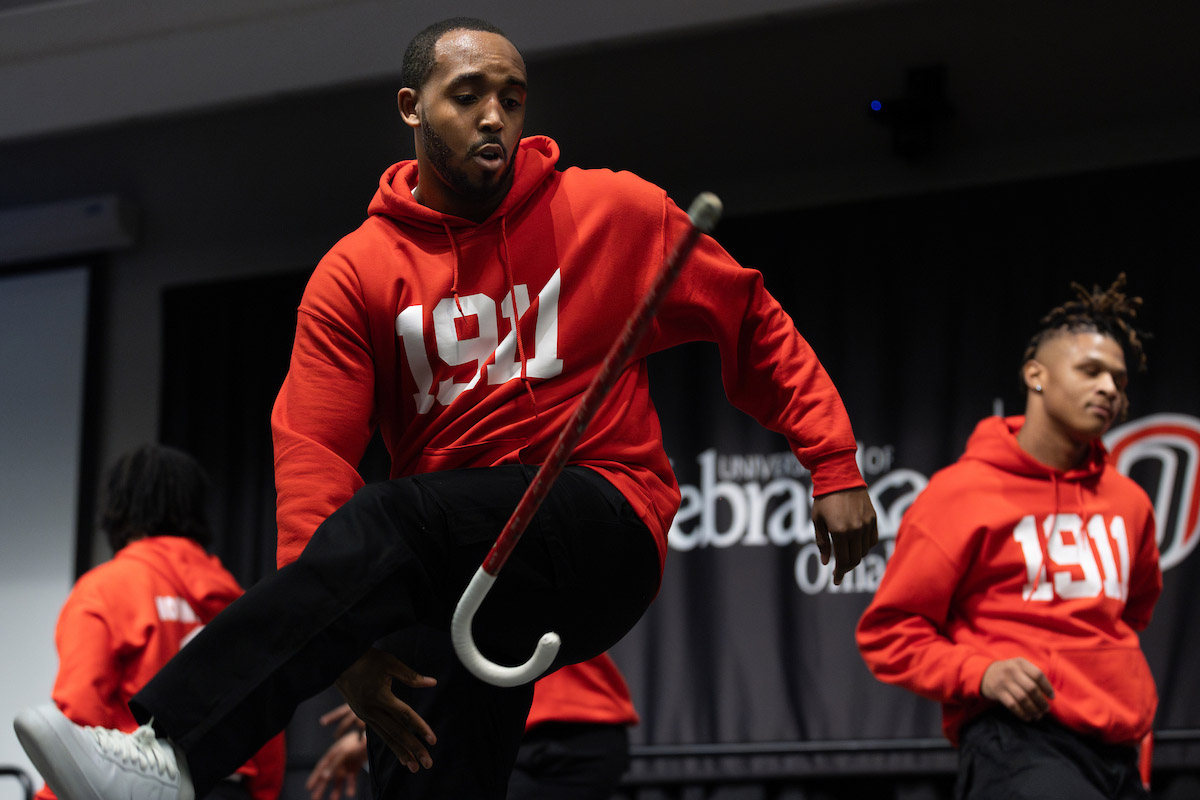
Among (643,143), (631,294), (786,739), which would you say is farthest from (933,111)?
(631,294)

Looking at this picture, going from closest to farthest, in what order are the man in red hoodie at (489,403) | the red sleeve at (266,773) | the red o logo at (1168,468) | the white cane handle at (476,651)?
the white cane handle at (476,651) < the man in red hoodie at (489,403) < the red sleeve at (266,773) < the red o logo at (1168,468)

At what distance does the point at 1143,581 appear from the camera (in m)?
2.94

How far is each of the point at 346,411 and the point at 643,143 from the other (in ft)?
11.4

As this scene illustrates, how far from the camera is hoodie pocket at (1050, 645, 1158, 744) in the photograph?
260 centimetres

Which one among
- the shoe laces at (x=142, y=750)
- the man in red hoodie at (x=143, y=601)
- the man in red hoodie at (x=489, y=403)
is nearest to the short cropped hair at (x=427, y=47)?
the man in red hoodie at (x=489, y=403)

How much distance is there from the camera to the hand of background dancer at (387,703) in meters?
1.55

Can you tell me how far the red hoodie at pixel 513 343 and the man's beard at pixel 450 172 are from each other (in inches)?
1.2

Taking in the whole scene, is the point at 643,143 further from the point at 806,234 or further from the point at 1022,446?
the point at 1022,446

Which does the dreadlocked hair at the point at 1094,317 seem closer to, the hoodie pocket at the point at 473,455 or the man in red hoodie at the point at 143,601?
the hoodie pocket at the point at 473,455

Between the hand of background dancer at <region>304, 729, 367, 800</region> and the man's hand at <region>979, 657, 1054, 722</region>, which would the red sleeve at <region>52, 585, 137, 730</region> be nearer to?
the hand of background dancer at <region>304, 729, 367, 800</region>

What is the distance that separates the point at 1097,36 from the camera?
14.0 feet

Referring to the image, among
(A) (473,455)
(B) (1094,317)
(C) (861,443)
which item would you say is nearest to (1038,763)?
(B) (1094,317)

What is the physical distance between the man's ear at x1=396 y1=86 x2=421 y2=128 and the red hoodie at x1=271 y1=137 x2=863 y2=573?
0.35 ft

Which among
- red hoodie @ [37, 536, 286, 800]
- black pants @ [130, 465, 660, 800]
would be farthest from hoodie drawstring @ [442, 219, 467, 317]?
red hoodie @ [37, 536, 286, 800]
